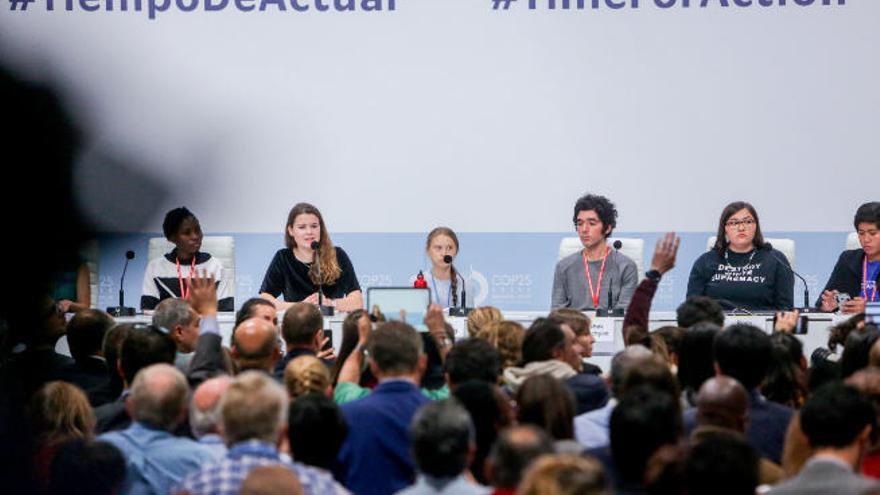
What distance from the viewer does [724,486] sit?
2.23 m

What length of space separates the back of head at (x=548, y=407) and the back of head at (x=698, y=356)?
3.34ft

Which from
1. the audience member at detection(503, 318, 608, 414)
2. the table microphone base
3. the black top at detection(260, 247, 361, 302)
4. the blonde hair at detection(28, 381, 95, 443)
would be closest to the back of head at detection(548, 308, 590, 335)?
the audience member at detection(503, 318, 608, 414)

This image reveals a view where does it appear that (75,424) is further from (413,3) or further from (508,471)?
(413,3)

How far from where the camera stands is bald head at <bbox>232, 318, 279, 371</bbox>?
414 cm

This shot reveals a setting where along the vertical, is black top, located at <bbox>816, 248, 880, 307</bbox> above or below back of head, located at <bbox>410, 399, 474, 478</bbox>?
above

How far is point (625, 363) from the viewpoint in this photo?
3719 mm

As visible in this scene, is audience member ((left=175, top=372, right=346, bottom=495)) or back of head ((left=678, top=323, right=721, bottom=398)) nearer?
audience member ((left=175, top=372, right=346, bottom=495))

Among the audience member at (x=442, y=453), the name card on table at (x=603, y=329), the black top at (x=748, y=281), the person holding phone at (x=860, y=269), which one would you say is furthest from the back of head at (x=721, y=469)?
the black top at (x=748, y=281)

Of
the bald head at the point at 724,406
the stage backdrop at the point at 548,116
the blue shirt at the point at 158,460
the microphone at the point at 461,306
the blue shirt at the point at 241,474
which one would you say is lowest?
the blue shirt at the point at 158,460

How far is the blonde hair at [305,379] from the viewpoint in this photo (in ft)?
12.0

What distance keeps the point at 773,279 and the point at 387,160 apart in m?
3.13

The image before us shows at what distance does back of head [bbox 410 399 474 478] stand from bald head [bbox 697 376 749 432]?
73 cm

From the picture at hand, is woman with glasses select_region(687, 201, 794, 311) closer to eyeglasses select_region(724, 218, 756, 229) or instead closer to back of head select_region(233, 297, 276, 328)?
eyeglasses select_region(724, 218, 756, 229)

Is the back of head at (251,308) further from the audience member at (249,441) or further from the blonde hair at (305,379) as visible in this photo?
the audience member at (249,441)
